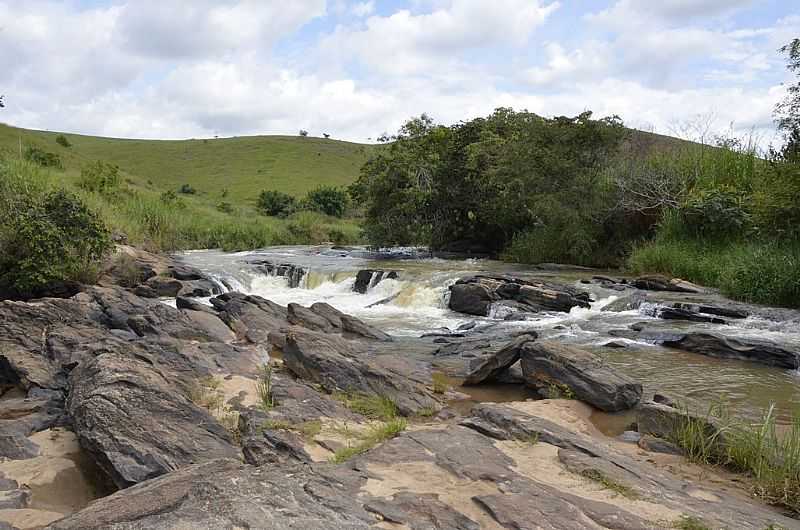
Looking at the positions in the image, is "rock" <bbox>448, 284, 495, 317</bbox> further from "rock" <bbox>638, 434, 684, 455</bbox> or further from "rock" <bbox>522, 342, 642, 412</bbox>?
"rock" <bbox>638, 434, 684, 455</bbox>

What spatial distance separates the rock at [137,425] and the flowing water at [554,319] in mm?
5972

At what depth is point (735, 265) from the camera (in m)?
14.9

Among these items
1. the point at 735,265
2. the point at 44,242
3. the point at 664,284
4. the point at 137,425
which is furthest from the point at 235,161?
the point at 137,425

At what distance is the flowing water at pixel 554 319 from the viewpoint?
8.40 metres

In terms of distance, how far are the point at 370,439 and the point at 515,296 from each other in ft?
34.3

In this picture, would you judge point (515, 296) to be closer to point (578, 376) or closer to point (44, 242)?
point (578, 376)

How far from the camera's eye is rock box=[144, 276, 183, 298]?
51.8 feet

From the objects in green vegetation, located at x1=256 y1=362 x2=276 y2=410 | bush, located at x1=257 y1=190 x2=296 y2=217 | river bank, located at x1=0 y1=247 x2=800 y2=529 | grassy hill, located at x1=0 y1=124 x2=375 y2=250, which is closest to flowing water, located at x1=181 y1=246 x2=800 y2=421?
river bank, located at x1=0 y1=247 x2=800 y2=529

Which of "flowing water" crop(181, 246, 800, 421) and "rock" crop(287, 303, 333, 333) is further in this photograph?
"rock" crop(287, 303, 333, 333)

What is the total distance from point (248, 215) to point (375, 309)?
27847 mm

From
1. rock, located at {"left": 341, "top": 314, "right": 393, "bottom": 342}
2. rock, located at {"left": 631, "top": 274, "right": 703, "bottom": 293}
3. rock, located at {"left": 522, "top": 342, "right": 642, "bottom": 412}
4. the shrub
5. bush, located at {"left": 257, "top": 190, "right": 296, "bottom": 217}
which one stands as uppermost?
bush, located at {"left": 257, "top": 190, "right": 296, "bottom": 217}

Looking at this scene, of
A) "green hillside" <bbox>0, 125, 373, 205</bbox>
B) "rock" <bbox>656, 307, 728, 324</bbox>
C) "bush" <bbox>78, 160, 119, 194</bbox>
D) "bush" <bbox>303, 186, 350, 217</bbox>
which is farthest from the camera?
"green hillside" <bbox>0, 125, 373, 205</bbox>

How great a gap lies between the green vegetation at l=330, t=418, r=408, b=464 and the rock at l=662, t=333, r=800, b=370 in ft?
22.0

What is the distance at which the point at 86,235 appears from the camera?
13.7 meters
